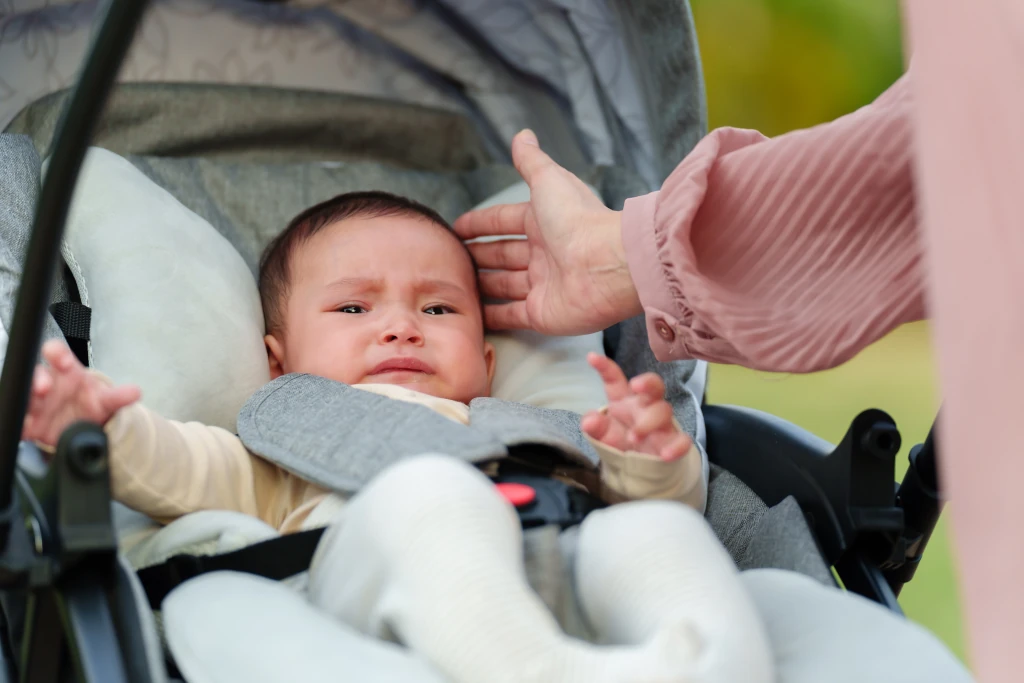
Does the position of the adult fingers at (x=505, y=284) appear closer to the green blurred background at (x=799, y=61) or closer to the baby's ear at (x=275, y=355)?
the baby's ear at (x=275, y=355)

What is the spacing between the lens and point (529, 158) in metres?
1.21

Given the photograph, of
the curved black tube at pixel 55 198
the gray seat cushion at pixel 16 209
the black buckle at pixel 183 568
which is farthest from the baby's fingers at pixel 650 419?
the gray seat cushion at pixel 16 209

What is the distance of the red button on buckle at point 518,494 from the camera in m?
0.81

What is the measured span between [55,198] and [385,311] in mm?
589

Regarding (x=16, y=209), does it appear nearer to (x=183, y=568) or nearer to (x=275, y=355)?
(x=275, y=355)

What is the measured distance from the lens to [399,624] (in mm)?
639

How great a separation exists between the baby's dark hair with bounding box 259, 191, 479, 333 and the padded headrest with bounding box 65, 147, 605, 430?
0.07 ft

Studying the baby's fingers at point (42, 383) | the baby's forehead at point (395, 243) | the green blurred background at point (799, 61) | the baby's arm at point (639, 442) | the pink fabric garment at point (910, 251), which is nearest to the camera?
the pink fabric garment at point (910, 251)

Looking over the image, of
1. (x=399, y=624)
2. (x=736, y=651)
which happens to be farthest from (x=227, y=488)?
(x=736, y=651)

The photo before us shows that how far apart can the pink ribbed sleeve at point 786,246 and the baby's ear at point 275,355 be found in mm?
434

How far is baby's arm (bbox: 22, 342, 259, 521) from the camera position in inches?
29.9

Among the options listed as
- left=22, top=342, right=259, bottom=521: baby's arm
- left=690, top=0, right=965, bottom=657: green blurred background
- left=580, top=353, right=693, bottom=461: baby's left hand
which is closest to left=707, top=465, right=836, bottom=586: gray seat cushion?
left=580, top=353, right=693, bottom=461: baby's left hand

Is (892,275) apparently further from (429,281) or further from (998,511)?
(429,281)

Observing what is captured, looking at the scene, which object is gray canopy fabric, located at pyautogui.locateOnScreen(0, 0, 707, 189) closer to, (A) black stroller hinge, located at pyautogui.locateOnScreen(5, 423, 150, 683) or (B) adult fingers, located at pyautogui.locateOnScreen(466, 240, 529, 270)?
(B) adult fingers, located at pyautogui.locateOnScreen(466, 240, 529, 270)
